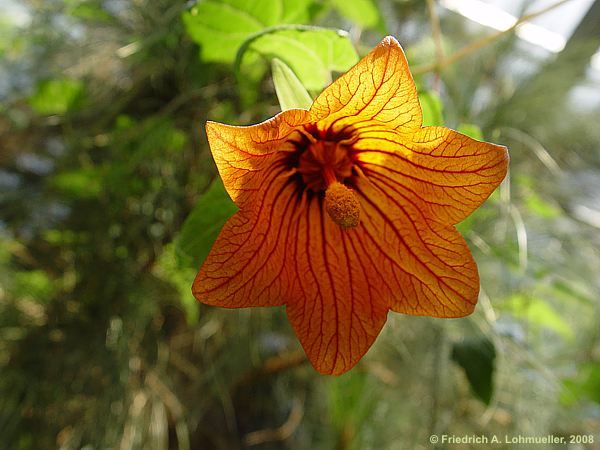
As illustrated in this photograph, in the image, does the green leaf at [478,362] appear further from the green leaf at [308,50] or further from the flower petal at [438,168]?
the green leaf at [308,50]

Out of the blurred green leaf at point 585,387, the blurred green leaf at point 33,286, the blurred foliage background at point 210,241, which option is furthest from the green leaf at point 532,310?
the blurred green leaf at point 33,286

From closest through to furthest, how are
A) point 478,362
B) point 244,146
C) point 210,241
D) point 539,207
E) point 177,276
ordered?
point 244,146 < point 210,241 < point 478,362 < point 177,276 < point 539,207

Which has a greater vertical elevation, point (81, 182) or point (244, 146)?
point (244, 146)

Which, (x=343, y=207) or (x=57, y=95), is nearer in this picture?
(x=343, y=207)

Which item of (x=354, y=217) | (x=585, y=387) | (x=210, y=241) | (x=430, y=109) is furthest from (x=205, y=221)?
(x=585, y=387)

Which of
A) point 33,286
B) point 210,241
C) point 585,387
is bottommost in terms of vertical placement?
point 33,286

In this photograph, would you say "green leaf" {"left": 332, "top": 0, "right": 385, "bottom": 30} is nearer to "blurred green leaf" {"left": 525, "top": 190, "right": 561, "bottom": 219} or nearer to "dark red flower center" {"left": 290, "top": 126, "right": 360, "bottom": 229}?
"dark red flower center" {"left": 290, "top": 126, "right": 360, "bottom": 229}

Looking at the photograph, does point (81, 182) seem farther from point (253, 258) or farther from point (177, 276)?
point (253, 258)
